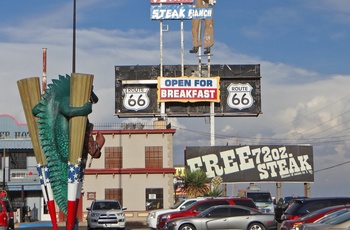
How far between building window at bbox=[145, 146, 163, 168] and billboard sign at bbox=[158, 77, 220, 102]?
856 cm

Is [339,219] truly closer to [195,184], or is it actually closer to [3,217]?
[3,217]

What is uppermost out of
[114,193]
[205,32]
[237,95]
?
[205,32]

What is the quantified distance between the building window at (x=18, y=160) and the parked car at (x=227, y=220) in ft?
88.2

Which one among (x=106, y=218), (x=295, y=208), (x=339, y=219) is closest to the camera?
(x=339, y=219)

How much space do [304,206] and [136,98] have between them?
3419 cm

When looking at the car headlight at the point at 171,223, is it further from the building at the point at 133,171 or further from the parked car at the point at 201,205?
the building at the point at 133,171

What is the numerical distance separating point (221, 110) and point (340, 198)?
30998 mm

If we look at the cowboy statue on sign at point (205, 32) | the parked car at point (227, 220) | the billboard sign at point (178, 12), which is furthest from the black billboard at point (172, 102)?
the parked car at point (227, 220)

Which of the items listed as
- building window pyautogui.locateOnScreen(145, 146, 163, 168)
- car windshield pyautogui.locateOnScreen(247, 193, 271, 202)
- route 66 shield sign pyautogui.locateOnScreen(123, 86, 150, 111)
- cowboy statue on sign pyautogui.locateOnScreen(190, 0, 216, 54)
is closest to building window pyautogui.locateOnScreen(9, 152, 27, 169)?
building window pyautogui.locateOnScreen(145, 146, 163, 168)

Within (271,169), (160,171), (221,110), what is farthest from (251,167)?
(160,171)

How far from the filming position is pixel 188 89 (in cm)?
5641

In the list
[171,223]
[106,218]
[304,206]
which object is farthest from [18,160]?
[304,206]

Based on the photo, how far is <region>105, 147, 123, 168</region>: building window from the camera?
1918 inches

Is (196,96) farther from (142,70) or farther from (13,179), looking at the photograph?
(13,179)
